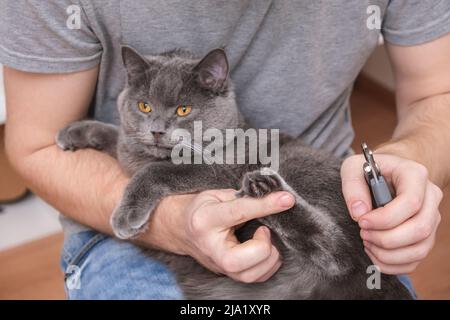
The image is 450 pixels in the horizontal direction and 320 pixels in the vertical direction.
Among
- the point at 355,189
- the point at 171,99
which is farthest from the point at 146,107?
the point at 355,189

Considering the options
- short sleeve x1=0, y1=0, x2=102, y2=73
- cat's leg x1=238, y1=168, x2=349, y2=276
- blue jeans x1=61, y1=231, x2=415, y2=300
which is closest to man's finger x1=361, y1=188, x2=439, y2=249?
cat's leg x1=238, y1=168, x2=349, y2=276

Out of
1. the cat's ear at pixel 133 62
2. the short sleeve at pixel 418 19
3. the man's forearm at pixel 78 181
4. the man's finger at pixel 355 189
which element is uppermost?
the short sleeve at pixel 418 19

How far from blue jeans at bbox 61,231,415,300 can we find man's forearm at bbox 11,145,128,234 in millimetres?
51

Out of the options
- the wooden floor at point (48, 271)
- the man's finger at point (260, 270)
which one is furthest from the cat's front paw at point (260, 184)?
the wooden floor at point (48, 271)

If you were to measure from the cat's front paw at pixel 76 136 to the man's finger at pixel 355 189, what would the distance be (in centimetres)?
60

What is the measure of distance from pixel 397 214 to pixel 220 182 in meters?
0.38

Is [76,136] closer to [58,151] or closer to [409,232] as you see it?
[58,151]

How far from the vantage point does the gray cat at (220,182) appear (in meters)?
0.94

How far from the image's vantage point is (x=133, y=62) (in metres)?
1.03

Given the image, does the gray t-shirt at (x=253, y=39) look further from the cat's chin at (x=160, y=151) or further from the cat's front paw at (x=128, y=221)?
the cat's front paw at (x=128, y=221)

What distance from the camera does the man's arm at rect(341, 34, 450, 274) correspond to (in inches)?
31.8

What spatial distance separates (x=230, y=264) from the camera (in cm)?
84
